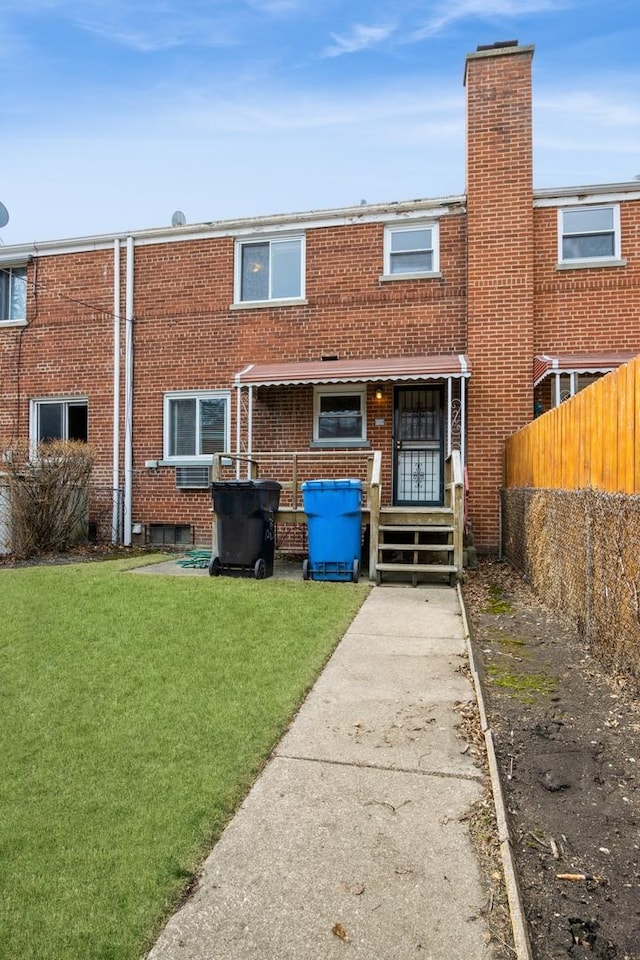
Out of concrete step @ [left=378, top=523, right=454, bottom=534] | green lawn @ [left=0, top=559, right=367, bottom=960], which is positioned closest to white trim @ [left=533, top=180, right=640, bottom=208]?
concrete step @ [left=378, top=523, right=454, bottom=534]

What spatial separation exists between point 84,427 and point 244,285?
4377mm

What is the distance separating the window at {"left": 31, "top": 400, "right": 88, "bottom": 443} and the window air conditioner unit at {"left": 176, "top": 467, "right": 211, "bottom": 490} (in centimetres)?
232

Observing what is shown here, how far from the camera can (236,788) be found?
2.76 meters

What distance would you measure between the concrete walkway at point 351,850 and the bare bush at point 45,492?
25.6 feet

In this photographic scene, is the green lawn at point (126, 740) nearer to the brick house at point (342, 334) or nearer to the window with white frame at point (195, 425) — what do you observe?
the brick house at point (342, 334)

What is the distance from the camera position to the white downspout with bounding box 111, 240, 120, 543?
12.5 m

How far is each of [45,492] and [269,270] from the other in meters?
5.71

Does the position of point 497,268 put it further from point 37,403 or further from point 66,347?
point 37,403

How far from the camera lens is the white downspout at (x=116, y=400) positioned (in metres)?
12.5

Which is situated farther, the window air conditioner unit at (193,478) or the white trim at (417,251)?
the window air conditioner unit at (193,478)

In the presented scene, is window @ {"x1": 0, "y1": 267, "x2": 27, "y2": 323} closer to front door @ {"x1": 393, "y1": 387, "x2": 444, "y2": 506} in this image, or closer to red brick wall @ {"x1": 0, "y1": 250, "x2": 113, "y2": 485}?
red brick wall @ {"x1": 0, "y1": 250, "x2": 113, "y2": 485}

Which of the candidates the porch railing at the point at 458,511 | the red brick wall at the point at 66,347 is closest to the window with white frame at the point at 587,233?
the porch railing at the point at 458,511

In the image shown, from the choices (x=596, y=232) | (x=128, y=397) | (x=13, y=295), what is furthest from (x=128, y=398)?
(x=596, y=232)

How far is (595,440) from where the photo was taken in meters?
5.11
